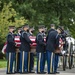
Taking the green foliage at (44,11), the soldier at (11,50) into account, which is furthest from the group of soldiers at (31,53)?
the green foliage at (44,11)

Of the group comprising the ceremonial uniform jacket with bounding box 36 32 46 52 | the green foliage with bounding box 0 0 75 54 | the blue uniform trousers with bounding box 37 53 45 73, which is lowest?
the blue uniform trousers with bounding box 37 53 45 73

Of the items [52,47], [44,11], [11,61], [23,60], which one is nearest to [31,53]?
[23,60]

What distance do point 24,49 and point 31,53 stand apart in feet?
1.96

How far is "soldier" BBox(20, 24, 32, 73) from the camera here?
1747 centimetres

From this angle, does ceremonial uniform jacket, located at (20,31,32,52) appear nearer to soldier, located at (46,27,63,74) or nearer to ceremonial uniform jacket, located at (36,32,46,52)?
ceremonial uniform jacket, located at (36,32,46,52)

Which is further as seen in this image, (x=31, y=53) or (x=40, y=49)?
(x=31, y=53)

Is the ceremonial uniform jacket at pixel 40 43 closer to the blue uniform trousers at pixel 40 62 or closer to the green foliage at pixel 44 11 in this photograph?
the blue uniform trousers at pixel 40 62

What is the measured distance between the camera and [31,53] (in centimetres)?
1812

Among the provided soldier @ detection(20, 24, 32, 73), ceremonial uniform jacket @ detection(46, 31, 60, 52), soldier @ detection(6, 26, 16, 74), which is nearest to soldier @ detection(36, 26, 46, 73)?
ceremonial uniform jacket @ detection(46, 31, 60, 52)

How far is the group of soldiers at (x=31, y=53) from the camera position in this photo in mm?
17375

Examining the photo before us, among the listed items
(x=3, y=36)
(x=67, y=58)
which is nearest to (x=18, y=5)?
(x=3, y=36)

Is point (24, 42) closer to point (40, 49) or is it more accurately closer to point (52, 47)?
point (40, 49)

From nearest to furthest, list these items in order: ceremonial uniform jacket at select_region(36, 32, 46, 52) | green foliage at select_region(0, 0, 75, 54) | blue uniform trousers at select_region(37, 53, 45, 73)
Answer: ceremonial uniform jacket at select_region(36, 32, 46, 52)
blue uniform trousers at select_region(37, 53, 45, 73)
green foliage at select_region(0, 0, 75, 54)

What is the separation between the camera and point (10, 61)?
1784 cm
